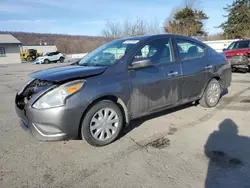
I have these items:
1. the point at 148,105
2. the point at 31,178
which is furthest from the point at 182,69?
the point at 31,178

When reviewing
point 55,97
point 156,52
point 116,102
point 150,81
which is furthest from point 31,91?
point 156,52

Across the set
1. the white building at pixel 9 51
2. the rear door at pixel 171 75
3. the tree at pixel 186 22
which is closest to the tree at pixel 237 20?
the tree at pixel 186 22

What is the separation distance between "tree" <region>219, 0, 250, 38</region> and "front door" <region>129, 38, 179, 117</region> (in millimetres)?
38221

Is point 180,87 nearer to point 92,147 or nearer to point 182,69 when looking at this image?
point 182,69

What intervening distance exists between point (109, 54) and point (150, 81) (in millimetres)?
936

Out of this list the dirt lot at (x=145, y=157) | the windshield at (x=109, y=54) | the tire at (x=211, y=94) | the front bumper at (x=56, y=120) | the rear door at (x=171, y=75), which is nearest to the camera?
the dirt lot at (x=145, y=157)

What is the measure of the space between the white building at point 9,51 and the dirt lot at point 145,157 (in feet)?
125

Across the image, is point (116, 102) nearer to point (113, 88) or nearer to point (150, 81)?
point (113, 88)

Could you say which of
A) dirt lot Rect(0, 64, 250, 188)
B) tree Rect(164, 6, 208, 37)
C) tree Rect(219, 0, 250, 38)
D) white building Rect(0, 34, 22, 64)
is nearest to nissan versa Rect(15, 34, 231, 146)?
dirt lot Rect(0, 64, 250, 188)

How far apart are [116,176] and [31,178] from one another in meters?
1.02

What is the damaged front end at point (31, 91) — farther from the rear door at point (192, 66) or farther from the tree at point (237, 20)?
the tree at point (237, 20)

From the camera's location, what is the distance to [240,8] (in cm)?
4003

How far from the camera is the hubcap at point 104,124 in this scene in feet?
11.3

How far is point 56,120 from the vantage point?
3.12 meters
